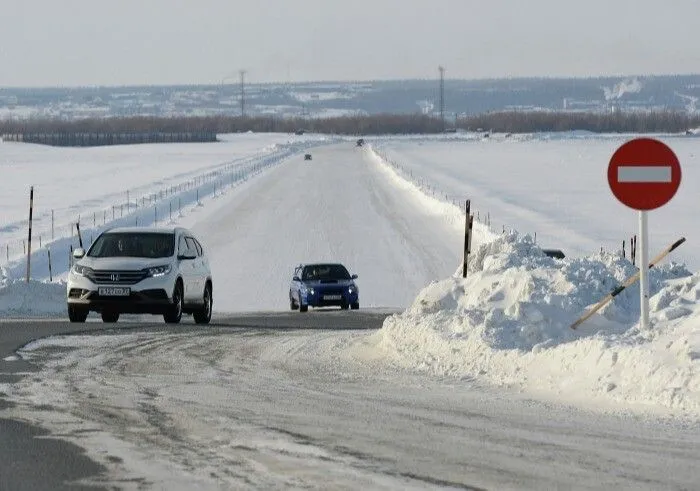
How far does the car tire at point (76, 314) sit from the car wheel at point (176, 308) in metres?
1.30

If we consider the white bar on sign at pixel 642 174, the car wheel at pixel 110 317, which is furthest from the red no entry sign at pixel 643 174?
the car wheel at pixel 110 317

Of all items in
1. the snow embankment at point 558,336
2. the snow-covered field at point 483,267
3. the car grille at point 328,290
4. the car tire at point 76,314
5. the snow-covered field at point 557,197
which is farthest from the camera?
the snow-covered field at point 557,197

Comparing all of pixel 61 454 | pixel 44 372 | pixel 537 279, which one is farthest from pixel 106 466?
pixel 537 279

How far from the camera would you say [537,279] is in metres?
18.2

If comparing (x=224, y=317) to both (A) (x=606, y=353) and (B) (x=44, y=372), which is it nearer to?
(B) (x=44, y=372)

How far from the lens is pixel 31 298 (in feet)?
100.0

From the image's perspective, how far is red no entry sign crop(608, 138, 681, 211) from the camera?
14.4 meters

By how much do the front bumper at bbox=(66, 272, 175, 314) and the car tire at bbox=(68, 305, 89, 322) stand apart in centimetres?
10

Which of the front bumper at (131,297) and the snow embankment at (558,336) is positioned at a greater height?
the snow embankment at (558,336)

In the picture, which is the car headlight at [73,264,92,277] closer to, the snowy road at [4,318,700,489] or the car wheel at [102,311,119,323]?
the car wheel at [102,311,119,323]

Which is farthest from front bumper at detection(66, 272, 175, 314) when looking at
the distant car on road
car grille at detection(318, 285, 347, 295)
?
car grille at detection(318, 285, 347, 295)

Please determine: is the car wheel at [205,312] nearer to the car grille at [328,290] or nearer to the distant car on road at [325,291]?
the distant car on road at [325,291]

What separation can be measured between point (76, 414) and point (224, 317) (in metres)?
16.6

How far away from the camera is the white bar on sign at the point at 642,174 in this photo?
47.5ft
